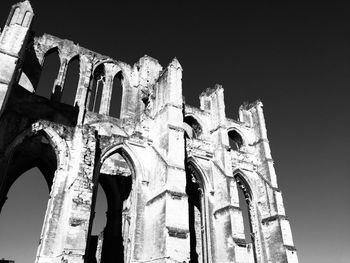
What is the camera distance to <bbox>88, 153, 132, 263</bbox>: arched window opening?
1317cm

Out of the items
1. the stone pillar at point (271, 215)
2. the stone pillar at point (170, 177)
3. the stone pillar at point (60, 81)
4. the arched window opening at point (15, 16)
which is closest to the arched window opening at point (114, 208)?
the stone pillar at point (170, 177)

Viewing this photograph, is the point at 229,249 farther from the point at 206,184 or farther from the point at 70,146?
the point at 70,146

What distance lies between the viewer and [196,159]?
14.9 metres

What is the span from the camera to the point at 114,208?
46.7ft

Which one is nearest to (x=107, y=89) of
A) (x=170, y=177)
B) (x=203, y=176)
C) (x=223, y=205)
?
(x=203, y=176)

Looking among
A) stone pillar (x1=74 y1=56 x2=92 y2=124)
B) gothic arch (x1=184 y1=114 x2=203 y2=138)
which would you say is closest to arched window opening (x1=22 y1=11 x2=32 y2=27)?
stone pillar (x1=74 y1=56 x2=92 y2=124)

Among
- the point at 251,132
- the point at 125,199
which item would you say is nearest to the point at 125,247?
the point at 125,199

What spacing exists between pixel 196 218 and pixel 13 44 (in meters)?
11.7

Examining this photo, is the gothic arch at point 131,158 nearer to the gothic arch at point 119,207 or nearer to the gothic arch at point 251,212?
the gothic arch at point 119,207

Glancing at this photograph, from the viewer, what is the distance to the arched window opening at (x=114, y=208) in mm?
13170

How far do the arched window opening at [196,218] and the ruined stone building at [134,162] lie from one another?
0.18ft

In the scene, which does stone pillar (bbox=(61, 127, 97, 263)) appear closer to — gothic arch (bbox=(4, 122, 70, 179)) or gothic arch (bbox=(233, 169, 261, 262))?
gothic arch (bbox=(4, 122, 70, 179))

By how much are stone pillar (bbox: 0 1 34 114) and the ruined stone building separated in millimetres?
37

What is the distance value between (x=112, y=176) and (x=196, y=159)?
165 inches
